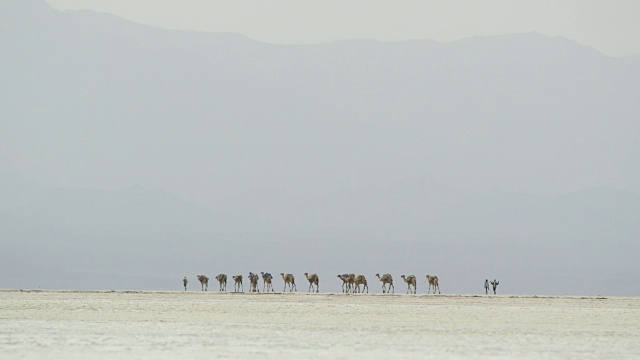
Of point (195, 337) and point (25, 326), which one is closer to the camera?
point (195, 337)

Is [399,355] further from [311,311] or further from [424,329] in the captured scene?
[311,311]

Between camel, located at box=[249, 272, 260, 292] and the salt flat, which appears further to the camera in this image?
camel, located at box=[249, 272, 260, 292]

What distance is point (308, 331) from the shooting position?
26.1m

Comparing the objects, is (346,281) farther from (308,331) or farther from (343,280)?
(308,331)

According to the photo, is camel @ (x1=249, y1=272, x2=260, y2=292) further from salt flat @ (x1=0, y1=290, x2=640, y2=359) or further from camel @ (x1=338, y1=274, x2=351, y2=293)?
salt flat @ (x1=0, y1=290, x2=640, y2=359)

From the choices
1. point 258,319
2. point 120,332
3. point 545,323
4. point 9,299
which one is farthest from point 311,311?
point 9,299

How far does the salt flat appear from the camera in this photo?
68.9 ft

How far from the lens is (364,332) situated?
26172mm

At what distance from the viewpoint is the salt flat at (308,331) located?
68.9ft

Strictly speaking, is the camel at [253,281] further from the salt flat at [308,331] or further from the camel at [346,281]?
the salt flat at [308,331]

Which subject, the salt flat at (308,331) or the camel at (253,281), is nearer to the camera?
the salt flat at (308,331)

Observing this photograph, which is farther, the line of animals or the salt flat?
the line of animals

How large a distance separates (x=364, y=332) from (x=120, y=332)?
19.5ft

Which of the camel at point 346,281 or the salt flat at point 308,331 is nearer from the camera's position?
the salt flat at point 308,331
